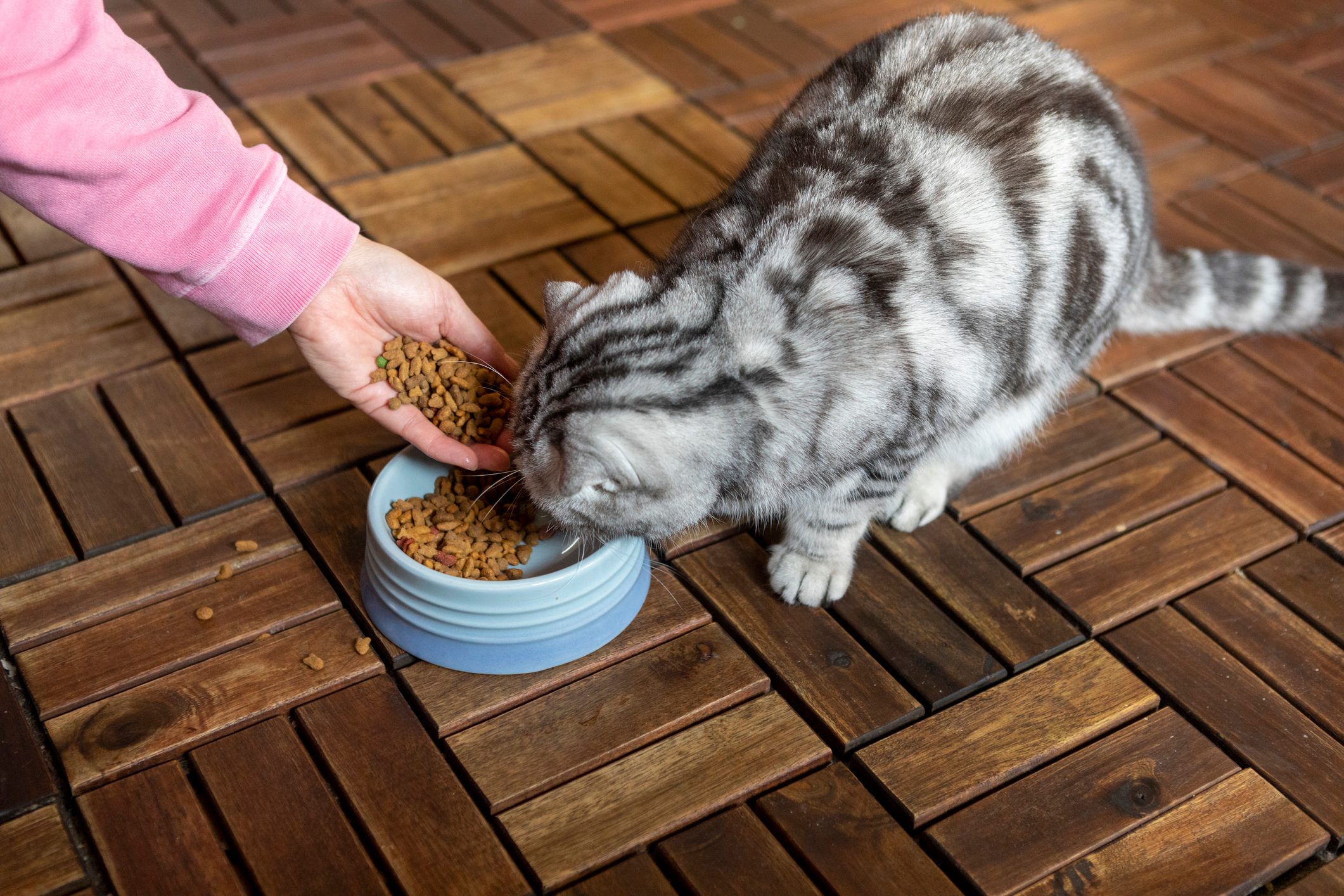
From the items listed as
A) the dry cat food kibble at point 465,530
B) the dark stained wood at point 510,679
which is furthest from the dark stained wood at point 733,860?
the dry cat food kibble at point 465,530

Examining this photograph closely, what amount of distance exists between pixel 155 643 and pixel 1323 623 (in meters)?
1.68

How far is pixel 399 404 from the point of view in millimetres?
1672

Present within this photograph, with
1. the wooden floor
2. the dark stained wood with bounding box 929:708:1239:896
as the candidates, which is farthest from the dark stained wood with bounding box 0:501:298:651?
the dark stained wood with bounding box 929:708:1239:896

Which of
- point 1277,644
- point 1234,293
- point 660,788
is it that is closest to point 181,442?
point 660,788

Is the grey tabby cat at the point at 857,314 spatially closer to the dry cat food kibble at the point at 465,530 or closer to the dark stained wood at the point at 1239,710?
the dry cat food kibble at the point at 465,530

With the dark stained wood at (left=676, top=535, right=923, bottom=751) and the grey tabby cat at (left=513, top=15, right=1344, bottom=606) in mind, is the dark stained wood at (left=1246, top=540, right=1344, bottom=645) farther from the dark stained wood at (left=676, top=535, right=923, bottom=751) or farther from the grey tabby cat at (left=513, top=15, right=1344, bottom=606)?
the dark stained wood at (left=676, top=535, right=923, bottom=751)

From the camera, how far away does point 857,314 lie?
4.91 ft

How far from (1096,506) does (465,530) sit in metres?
1.02

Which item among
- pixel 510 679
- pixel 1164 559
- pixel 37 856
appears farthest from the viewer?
pixel 1164 559

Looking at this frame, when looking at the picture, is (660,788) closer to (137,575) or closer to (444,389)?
(444,389)

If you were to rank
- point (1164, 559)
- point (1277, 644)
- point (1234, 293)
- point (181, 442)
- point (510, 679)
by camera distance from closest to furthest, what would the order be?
point (510, 679), point (1277, 644), point (1164, 559), point (181, 442), point (1234, 293)

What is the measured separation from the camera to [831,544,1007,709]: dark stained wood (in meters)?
1.60

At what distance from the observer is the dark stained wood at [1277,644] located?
1.61m

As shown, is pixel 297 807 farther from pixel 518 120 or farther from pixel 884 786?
pixel 518 120
